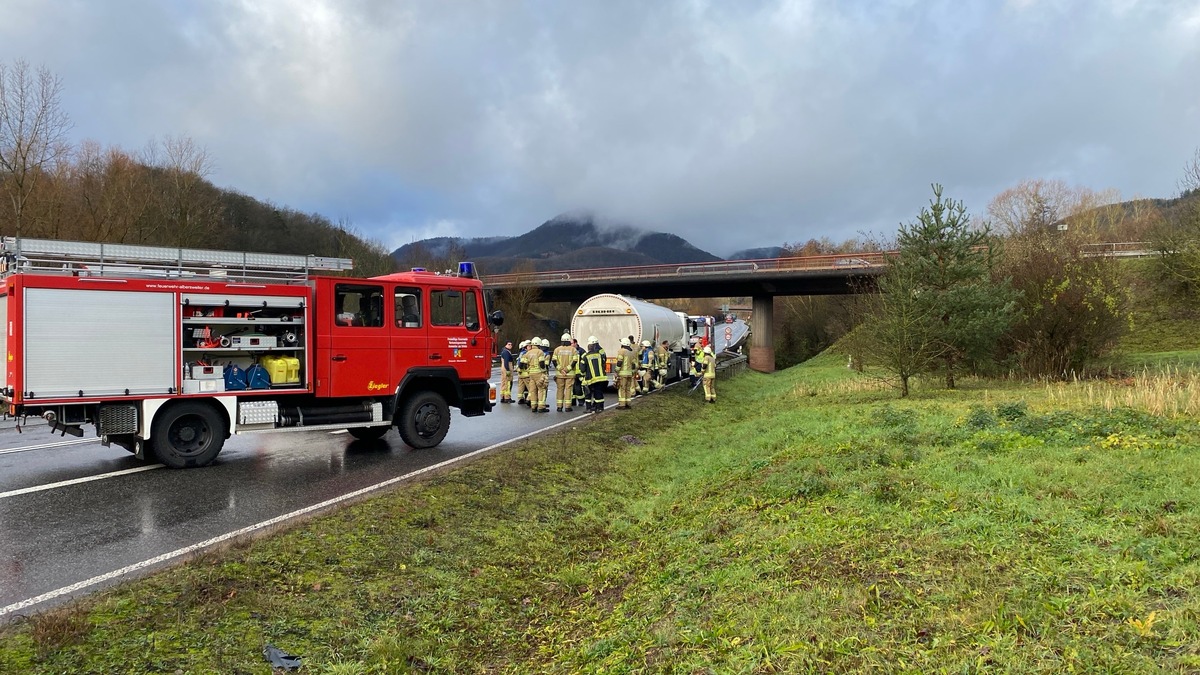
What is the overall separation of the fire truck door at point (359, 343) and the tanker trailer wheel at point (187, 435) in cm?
149

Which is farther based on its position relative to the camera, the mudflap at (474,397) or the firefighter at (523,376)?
the firefighter at (523,376)

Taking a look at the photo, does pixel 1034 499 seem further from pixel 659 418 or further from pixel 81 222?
pixel 81 222

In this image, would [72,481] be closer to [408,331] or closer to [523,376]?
[408,331]

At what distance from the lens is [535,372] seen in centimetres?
1552

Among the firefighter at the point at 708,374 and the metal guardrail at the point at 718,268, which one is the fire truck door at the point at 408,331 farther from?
the metal guardrail at the point at 718,268

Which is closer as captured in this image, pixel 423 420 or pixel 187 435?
pixel 187 435

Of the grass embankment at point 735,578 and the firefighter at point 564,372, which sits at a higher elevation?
the firefighter at point 564,372

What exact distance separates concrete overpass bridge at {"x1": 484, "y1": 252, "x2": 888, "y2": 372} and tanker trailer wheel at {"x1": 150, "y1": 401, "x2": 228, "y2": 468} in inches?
1325

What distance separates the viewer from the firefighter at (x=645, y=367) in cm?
1947

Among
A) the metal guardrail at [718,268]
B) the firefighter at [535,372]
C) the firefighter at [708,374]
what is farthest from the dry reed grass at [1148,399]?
the metal guardrail at [718,268]

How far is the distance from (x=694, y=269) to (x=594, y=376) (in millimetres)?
30214

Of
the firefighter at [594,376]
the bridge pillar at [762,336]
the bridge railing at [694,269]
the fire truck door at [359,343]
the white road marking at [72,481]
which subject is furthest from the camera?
the bridge pillar at [762,336]

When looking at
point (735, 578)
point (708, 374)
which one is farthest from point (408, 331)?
point (708, 374)

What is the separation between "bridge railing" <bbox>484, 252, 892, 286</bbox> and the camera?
38281mm
